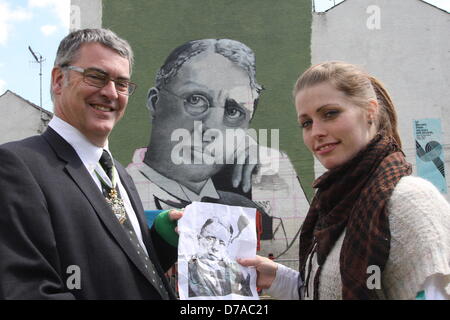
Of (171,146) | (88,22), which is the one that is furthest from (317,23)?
(88,22)

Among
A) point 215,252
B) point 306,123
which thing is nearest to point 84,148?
point 215,252

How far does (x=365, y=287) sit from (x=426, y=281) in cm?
25

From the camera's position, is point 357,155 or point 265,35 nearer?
point 357,155

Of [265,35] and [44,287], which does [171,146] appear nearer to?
[265,35]

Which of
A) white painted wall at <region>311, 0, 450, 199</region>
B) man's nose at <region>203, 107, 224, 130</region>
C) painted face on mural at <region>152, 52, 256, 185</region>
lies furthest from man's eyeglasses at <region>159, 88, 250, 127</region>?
white painted wall at <region>311, 0, 450, 199</region>

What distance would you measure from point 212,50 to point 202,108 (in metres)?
2.38

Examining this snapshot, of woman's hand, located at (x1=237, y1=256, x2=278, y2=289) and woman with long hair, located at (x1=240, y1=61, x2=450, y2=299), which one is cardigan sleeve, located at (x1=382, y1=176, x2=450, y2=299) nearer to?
woman with long hair, located at (x1=240, y1=61, x2=450, y2=299)

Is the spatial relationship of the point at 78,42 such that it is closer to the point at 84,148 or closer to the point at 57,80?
the point at 57,80

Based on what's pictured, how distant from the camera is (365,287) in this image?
6.70 ft

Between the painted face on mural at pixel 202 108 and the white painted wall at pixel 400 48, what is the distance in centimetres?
329

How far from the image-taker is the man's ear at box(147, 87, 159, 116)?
715 inches

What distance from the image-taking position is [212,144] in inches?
694
